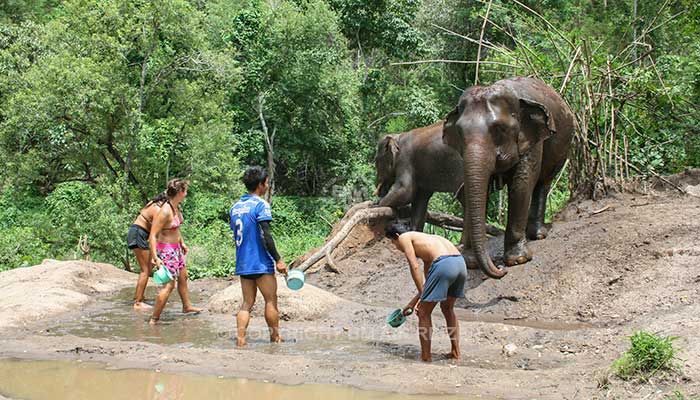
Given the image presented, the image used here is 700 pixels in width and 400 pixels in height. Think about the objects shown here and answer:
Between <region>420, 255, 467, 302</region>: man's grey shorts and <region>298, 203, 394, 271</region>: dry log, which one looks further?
<region>298, 203, 394, 271</region>: dry log

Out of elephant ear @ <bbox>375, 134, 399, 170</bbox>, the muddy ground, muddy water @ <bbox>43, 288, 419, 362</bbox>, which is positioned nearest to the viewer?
the muddy ground

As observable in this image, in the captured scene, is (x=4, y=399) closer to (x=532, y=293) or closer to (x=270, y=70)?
(x=532, y=293)

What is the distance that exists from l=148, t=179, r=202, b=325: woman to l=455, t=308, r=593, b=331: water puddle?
3615 mm

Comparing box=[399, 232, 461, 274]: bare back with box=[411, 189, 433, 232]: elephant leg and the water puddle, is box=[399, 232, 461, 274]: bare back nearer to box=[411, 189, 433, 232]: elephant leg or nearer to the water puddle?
the water puddle

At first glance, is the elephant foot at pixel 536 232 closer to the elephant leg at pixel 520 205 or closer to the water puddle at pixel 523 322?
the elephant leg at pixel 520 205

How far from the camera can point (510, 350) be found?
666 cm

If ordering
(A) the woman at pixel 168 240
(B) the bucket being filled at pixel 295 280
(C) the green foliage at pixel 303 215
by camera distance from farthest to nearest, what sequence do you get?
(C) the green foliage at pixel 303 215 → (A) the woman at pixel 168 240 → (B) the bucket being filled at pixel 295 280

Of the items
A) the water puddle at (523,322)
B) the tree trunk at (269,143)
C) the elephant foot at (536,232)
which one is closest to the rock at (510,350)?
the water puddle at (523,322)

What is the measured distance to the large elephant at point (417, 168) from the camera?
12008 millimetres

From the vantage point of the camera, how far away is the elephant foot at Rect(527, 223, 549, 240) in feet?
33.9

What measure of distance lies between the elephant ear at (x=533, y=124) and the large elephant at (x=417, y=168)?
2.51m

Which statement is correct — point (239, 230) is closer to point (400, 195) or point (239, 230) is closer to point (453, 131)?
point (453, 131)

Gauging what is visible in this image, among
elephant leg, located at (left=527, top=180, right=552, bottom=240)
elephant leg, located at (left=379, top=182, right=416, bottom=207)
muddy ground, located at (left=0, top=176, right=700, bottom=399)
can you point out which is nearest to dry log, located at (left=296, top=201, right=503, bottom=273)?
elephant leg, located at (left=379, top=182, right=416, bottom=207)

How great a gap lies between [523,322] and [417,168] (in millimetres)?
4888
